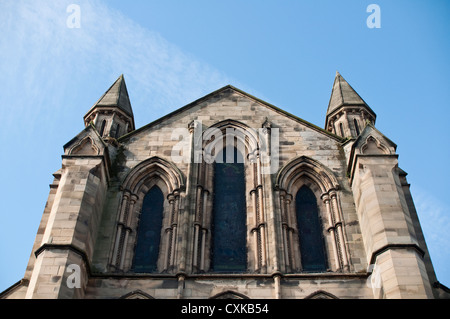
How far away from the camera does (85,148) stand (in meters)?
15.3

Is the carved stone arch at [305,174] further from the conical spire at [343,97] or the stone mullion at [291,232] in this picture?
the conical spire at [343,97]

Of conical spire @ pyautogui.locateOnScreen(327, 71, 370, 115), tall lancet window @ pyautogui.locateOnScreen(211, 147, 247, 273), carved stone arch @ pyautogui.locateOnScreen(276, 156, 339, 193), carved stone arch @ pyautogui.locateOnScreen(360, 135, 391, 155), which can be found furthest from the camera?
conical spire @ pyautogui.locateOnScreen(327, 71, 370, 115)

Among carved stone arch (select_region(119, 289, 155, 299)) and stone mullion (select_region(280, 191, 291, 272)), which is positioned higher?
stone mullion (select_region(280, 191, 291, 272))

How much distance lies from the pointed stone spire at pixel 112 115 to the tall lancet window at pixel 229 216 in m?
3.07

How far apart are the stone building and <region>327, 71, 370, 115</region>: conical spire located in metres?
0.14

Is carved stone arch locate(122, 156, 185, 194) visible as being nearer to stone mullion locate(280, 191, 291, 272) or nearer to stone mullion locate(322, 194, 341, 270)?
stone mullion locate(280, 191, 291, 272)

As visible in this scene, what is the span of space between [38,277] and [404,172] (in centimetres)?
891

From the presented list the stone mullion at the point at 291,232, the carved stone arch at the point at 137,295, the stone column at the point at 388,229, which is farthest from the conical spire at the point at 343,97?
the carved stone arch at the point at 137,295

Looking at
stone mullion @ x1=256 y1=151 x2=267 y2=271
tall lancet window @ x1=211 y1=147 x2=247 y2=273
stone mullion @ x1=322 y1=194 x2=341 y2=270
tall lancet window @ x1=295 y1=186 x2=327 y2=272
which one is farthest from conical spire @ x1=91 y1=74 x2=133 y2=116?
stone mullion @ x1=322 y1=194 x2=341 y2=270

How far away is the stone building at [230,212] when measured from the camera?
12805 mm

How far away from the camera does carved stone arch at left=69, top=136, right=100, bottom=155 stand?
1508 cm

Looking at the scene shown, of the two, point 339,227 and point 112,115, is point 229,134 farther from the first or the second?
point 339,227

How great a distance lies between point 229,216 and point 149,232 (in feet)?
6.35
